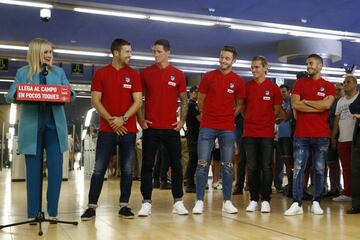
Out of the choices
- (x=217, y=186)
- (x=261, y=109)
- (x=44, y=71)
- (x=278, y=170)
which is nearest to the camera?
(x=44, y=71)

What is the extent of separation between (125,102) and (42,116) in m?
0.74

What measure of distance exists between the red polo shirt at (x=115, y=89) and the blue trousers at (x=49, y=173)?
45 centimetres

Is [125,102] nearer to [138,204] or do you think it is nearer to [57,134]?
[57,134]

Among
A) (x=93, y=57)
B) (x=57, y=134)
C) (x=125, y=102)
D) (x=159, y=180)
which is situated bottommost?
(x=159, y=180)

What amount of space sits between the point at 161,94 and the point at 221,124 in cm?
62

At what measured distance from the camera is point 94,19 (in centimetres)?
1091

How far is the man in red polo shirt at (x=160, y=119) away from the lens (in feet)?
13.3

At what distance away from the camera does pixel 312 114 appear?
4.28 meters

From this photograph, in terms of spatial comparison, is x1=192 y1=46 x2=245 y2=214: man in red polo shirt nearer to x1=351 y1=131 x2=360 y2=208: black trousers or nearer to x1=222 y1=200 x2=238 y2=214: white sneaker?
x1=222 y1=200 x2=238 y2=214: white sneaker

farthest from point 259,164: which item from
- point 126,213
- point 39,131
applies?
point 39,131

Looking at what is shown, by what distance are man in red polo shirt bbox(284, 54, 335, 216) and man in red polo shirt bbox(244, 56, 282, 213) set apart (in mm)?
228

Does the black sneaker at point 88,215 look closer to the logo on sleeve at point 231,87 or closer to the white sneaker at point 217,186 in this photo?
the logo on sleeve at point 231,87

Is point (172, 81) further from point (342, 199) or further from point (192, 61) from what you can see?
point (192, 61)

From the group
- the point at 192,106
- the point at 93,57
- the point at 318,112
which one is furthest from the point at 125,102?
the point at 93,57
